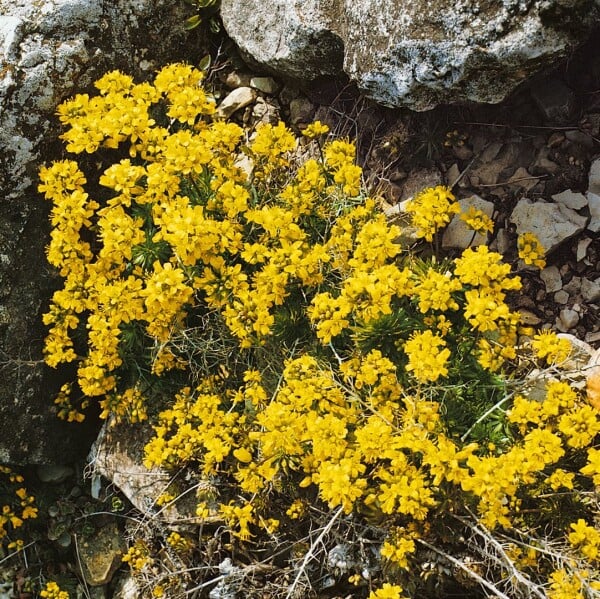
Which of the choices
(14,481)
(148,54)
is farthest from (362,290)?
(14,481)

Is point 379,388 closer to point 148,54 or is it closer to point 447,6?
point 447,6

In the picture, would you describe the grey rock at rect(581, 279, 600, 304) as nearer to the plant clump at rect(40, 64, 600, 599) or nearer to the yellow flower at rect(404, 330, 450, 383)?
the plant clump at rect(40, 64, 600, 599)

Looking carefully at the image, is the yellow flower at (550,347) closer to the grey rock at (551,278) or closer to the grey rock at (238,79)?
the grey rock at (551,278)

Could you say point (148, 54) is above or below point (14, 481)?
above

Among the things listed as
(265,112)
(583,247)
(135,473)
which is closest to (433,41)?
(583,247)

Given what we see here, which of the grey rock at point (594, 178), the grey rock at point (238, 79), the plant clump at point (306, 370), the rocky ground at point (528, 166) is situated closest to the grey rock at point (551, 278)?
the rocky ground at point (528, 166)
